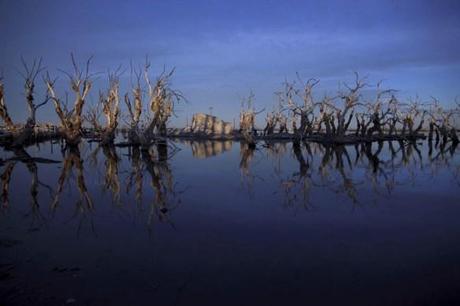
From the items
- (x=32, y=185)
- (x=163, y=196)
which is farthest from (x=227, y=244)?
(x=32, y=185)

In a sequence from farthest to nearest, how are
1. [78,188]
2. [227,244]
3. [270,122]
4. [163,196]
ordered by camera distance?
[270,122]
[78,188]
[163,196]
[227,244]

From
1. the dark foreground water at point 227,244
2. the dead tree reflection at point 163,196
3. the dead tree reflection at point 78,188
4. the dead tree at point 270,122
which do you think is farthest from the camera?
the dead tree at point 270,122

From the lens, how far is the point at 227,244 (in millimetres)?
6121

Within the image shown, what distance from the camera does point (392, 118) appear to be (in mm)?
44688

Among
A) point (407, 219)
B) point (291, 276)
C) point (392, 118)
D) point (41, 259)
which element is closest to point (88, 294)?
point (41, 259)

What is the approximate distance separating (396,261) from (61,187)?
9.24 metres

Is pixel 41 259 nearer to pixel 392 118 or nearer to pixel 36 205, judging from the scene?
pixel 36 205

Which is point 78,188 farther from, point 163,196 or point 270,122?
point 270,122

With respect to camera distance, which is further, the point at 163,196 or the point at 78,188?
the point at 78,188

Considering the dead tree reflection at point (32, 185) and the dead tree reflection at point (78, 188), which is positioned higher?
the dead tree reflection at point (32, 185)

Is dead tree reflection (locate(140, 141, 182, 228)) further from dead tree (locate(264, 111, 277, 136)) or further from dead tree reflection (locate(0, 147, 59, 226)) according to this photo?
dead tree (locate(264, 111, 277, 136))

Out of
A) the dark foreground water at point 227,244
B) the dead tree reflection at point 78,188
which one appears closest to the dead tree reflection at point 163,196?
the dark foreground water at point 227,244

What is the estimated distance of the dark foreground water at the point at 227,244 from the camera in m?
4.32

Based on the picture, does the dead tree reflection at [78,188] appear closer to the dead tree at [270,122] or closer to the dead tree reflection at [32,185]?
the dead tree reflection at [32,185]
